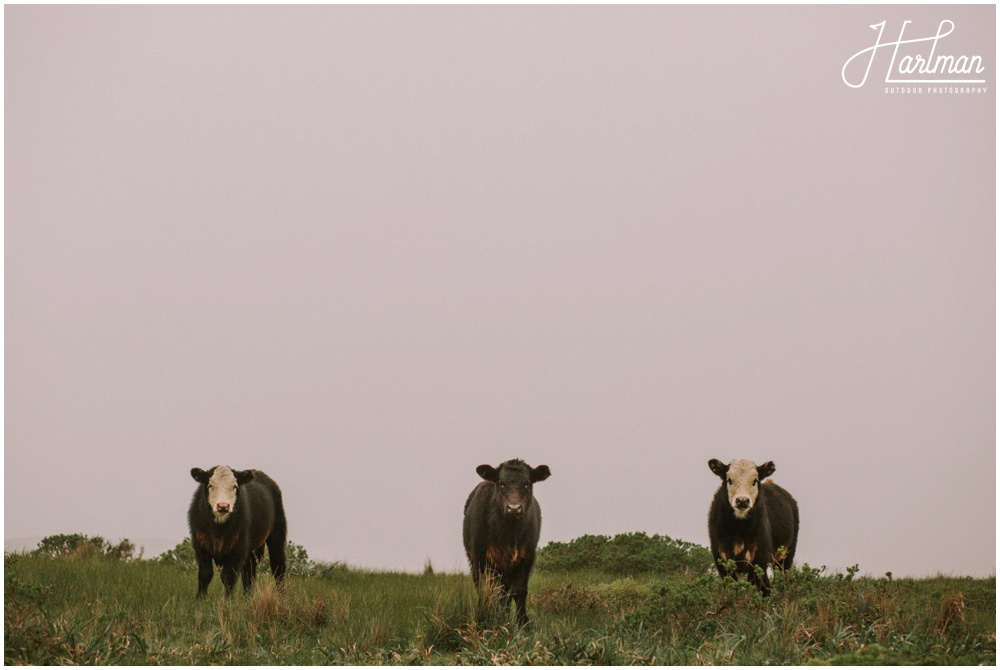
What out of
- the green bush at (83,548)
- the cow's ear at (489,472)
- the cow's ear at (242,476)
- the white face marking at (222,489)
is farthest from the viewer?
the green bush at (83,548)

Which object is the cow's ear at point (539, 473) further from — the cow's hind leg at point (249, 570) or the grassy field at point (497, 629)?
the cow's hind leg at point (249, 570)

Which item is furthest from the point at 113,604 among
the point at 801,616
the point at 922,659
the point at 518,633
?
the point at 922,659

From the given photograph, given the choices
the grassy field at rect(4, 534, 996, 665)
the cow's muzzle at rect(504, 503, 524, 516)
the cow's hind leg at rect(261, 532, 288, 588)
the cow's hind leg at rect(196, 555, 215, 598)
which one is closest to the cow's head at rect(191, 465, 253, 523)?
the cow's hind leg at rect(196, 555, 215, 598)

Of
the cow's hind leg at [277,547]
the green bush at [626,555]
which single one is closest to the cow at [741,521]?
the green bush at [626,555]

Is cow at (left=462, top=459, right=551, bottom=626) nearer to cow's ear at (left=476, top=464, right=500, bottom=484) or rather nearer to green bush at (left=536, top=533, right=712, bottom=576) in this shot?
cow's ear at (left=476, top=464, right=500, bottom=484)

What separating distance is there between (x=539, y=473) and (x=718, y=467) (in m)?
2.66

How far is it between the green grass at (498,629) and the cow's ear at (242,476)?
1.97m

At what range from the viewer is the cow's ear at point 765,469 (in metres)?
11.8

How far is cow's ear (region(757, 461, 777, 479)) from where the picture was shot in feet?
38.8

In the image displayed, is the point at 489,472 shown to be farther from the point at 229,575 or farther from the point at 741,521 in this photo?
the point at 229,575

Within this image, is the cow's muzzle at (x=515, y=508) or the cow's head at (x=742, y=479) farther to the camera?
the cow's head at (x=742, y=479)

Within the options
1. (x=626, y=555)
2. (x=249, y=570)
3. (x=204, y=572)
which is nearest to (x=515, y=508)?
(x=204, y=572)

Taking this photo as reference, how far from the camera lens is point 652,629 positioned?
918cm

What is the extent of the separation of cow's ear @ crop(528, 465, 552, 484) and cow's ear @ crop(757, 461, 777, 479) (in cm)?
299
